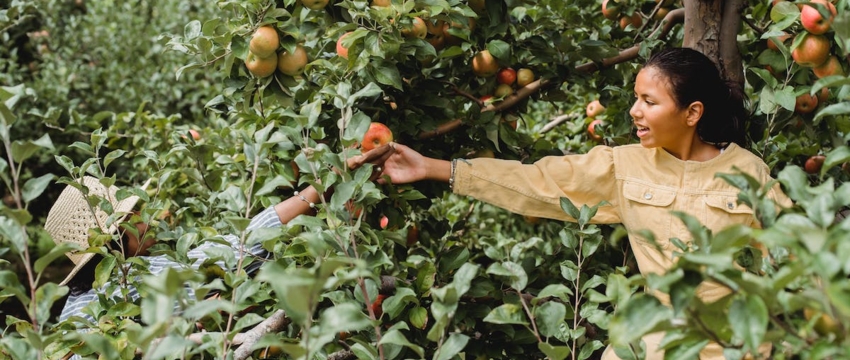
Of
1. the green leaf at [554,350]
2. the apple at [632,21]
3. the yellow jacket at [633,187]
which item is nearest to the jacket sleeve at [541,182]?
the yellow jacket at [633,187]

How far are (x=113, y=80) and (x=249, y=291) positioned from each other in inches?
158

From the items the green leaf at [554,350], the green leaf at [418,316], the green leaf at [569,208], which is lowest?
the green leaf at [418,316]

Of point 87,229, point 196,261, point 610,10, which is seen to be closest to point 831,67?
point 610,10

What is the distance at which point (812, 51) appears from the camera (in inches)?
57.1

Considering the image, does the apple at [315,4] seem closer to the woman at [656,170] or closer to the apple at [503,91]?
the woman at [656,170]

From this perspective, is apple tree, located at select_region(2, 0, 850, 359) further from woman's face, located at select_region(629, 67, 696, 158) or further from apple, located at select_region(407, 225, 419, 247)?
woman's face, located at select_region(629, 67, 696, 158)

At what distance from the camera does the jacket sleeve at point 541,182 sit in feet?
5.34

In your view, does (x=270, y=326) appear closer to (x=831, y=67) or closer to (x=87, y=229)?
(x=87, y=229)

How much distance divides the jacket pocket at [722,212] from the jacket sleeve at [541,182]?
18 centimetres

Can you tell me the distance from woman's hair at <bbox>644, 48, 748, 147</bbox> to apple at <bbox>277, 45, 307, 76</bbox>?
674 mm

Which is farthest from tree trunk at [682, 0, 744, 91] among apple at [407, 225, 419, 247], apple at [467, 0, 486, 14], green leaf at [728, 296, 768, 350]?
green leaf at [728, 296, 768, 350]

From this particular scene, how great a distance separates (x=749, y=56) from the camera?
2.00m

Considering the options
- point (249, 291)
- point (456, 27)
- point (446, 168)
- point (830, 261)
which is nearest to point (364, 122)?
point (249, 291)

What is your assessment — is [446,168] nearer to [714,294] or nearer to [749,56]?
[714,294]
